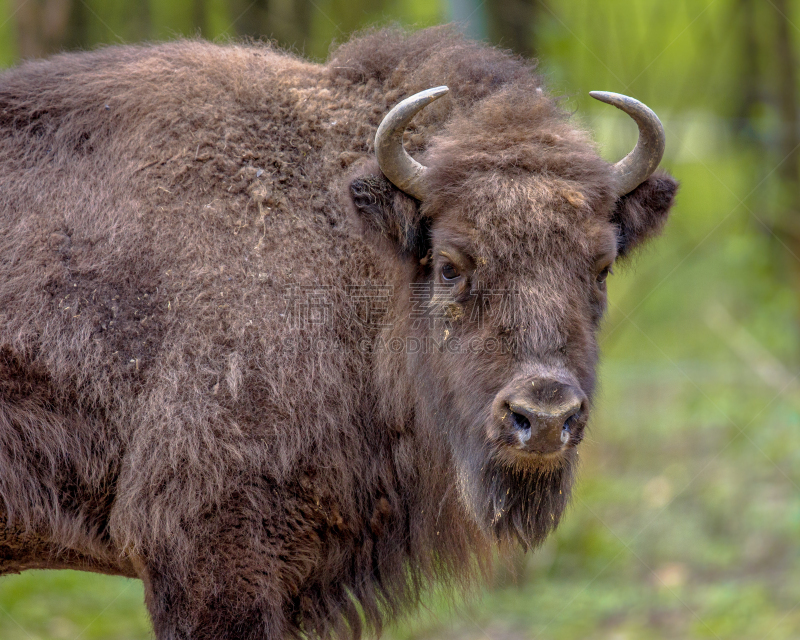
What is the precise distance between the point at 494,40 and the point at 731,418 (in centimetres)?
526

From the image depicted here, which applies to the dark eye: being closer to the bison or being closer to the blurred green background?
the bison

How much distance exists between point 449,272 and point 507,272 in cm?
31

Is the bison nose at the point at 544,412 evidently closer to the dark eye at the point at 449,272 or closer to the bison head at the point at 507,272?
the bison head at the point at 507,272

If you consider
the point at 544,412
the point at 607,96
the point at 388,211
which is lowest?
the point at 544,412

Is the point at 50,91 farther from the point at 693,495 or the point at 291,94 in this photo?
the point at 693,495

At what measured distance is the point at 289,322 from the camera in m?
3.86

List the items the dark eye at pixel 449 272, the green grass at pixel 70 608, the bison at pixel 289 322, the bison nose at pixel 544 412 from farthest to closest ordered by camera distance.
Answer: the green grass at pixel 70 608
the dark eye at pixel 449 272
the bison at pixel 289 322
the bison nose at pixel 544 412

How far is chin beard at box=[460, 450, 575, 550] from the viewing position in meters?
3.82

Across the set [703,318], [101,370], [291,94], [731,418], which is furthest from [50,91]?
[703,318]

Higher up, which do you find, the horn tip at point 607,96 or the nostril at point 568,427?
the horn tip at point 607,96

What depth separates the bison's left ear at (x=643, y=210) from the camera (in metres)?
4.10

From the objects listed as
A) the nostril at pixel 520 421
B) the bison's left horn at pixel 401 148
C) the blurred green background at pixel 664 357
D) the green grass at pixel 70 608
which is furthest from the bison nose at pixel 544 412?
the green grass at pixel 70 608

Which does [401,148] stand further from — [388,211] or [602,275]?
[602,275]

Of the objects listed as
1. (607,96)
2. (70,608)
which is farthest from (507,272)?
(70,608)
